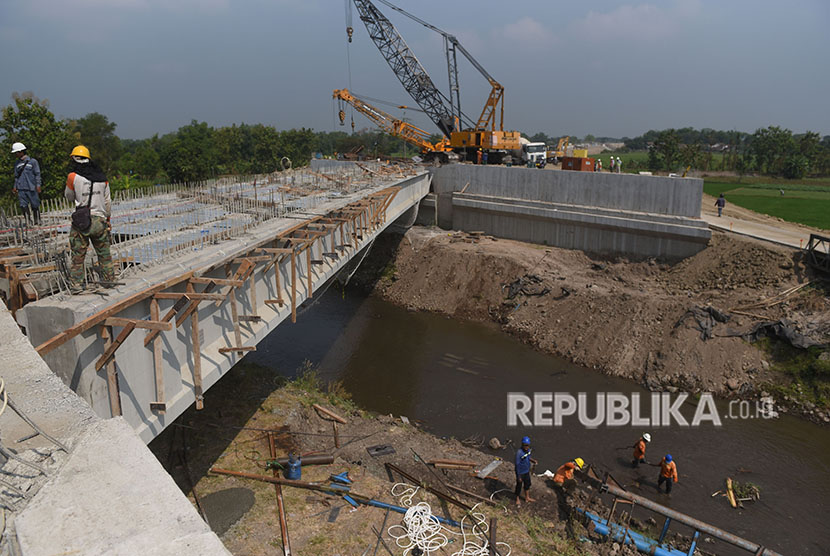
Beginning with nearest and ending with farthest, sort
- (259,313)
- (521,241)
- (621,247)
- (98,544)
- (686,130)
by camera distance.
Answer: (98,544), (259,313), (621,247), (521,241), (686,130)

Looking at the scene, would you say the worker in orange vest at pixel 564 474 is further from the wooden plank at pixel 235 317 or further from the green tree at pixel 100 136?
the green tree at pixel 100 136

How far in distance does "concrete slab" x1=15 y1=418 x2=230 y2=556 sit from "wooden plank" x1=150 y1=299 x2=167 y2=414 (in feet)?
15.4

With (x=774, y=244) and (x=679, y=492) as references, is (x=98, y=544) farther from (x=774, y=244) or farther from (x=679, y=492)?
(x=774, y=244)

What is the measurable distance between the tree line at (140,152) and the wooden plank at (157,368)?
23.7 m

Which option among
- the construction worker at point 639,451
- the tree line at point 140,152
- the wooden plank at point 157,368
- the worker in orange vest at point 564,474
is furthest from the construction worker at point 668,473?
the tree line at point 140,152

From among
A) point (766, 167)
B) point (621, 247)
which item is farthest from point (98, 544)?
point (766, 167)

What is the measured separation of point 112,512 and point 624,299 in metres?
24.2

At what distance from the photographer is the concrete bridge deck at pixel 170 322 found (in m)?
7.33

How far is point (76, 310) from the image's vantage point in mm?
7332

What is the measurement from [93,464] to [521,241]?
103ft

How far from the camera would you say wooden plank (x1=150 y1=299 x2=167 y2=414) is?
8.28 m

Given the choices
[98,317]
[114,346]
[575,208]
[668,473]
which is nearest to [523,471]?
[668,473]

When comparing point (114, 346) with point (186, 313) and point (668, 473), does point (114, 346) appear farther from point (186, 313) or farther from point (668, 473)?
point (668, 473)

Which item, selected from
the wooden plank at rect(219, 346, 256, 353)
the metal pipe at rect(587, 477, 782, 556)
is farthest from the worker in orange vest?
the wooden plank at rect(219, 346, 256, 353)
